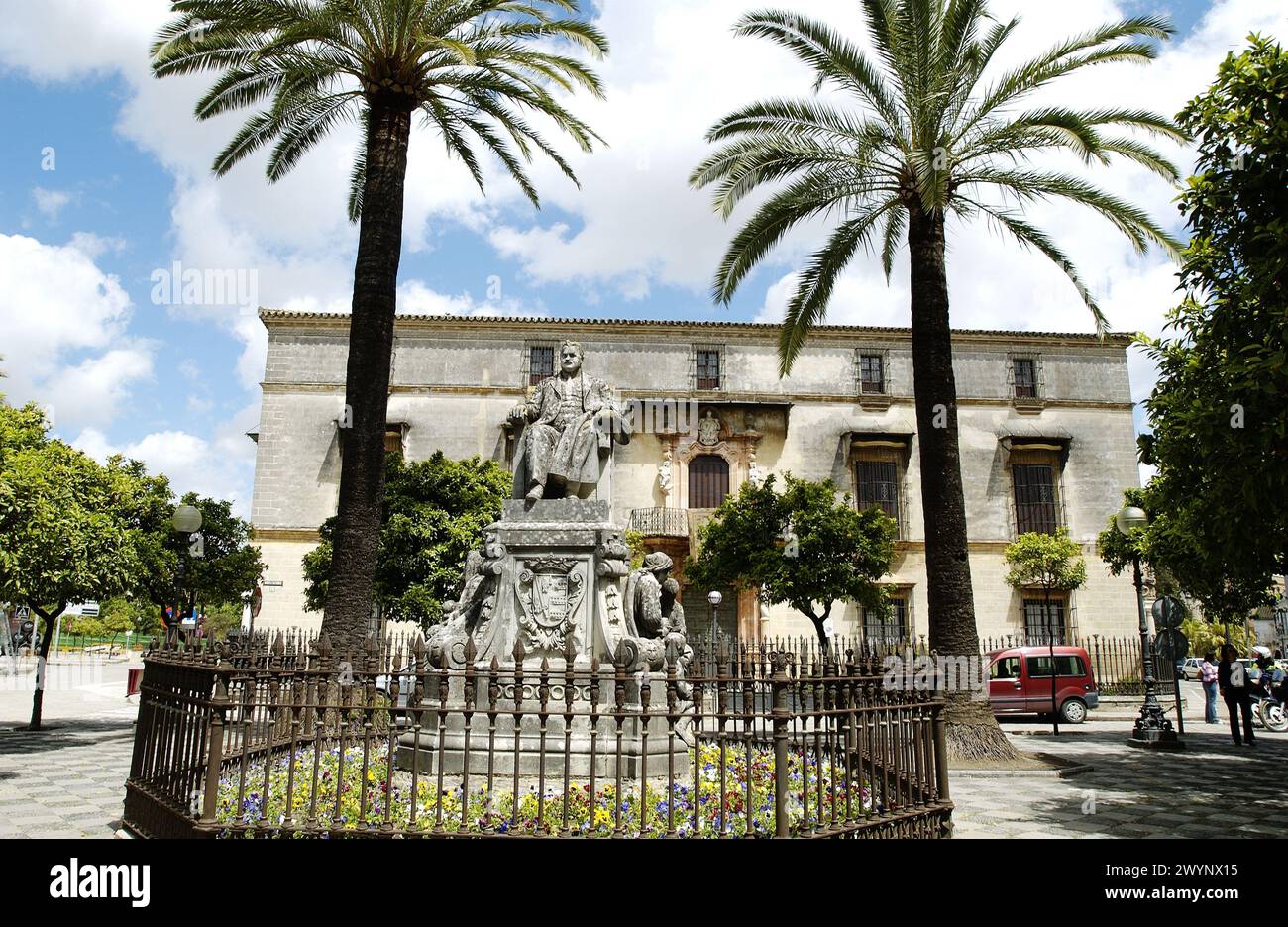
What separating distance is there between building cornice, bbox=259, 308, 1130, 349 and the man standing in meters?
20.8

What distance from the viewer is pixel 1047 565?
1062 inches

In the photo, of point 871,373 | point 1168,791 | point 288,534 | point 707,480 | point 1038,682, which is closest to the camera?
point 1168,791

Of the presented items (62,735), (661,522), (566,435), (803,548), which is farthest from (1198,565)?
(661,522)

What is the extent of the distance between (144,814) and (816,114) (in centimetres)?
1139

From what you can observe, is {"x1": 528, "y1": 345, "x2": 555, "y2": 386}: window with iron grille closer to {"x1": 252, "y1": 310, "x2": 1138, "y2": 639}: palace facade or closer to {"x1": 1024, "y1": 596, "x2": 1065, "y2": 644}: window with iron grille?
{"x1": 252, "y1": 310, "x2": 1138, "y2": 639}: palace facade

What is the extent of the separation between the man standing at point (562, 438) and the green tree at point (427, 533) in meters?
12.6

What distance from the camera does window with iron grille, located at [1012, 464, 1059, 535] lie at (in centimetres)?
2870

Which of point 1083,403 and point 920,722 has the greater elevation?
point 1083,403

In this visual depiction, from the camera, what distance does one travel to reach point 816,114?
1257 cm

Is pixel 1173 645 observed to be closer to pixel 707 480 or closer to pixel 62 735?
pixel 707 480

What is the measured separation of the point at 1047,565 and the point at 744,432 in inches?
393

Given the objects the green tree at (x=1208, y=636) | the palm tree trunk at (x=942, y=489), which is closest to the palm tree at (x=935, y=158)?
the palm tree trunk at (x=942, y=489)

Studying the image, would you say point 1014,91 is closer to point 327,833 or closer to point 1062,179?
point 1062,179
